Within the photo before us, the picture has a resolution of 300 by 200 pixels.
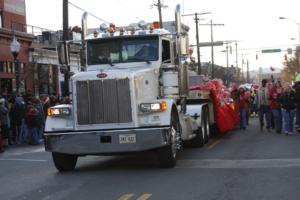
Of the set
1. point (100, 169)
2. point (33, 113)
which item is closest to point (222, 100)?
point (33, 113)

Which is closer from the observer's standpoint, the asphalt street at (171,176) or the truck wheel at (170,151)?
the asphalt street at (171,176)

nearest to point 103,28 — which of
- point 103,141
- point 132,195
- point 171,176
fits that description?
point 103,141

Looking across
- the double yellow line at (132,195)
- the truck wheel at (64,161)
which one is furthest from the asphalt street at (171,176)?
the truck wheel at (64,161)

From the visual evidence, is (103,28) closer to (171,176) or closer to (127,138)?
(127,138)

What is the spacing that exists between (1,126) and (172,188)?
10134 mm

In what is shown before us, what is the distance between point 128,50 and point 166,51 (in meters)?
0.89

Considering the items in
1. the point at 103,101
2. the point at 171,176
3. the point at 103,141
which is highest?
the point at 103,101

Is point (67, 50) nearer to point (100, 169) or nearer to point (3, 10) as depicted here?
point (100, 169)

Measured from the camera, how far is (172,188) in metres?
8.97

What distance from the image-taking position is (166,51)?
498 inches

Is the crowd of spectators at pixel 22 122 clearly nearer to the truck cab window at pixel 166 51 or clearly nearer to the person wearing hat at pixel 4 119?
the person wearing hat at pixel 4 119

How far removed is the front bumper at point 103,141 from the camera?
1068 centimetres

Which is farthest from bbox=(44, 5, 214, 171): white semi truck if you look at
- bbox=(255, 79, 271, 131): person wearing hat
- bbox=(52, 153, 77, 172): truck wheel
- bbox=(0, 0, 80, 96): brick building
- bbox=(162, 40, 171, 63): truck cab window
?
bbox=(0, 0, 80, 96): brick building

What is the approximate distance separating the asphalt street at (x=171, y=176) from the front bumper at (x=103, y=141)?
0.49m
